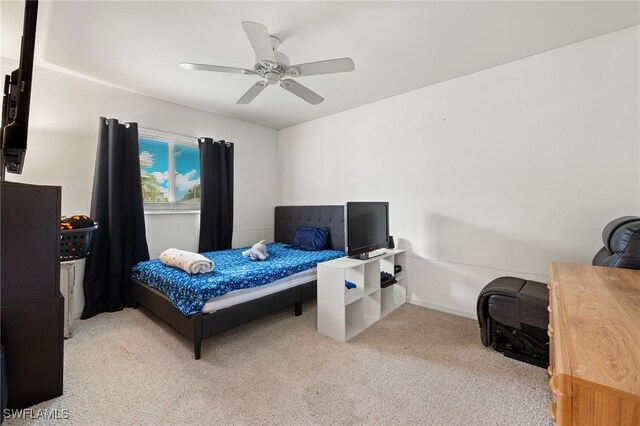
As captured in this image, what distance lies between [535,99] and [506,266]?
62.2 inches

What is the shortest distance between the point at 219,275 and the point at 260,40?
1.86 m

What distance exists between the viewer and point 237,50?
2330mm

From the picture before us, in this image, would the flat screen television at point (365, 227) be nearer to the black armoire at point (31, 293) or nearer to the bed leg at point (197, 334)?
the bed leg at point (197, 334)

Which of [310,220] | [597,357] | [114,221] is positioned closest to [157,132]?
[114,221]

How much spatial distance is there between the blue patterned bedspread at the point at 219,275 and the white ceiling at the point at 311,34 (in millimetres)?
1959

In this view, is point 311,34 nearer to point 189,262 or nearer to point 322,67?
point 322,67

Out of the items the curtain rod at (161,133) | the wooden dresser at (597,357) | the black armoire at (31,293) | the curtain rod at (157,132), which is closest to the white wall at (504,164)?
the wooden dresser at (597,357)

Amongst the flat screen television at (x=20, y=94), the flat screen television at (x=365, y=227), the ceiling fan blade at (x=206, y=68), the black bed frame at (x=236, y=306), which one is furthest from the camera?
the flat screen television at (x=365, y=227)

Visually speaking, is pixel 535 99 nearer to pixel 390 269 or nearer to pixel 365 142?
pixel 365 142

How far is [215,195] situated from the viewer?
3.79 m

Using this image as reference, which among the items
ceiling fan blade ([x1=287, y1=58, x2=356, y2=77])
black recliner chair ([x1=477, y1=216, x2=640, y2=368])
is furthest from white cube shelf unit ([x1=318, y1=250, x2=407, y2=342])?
ceiling fan blade ([x1=287, y1=58, x2=356, y2=77])

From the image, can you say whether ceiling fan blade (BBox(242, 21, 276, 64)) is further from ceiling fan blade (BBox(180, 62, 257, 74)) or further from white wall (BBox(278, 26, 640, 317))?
white wall (BBox(278, 26, 640, 317))

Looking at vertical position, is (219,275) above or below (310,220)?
below

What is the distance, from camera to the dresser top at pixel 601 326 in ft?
2.11
